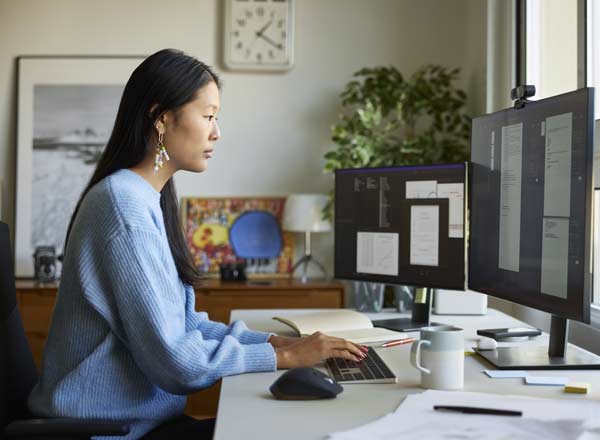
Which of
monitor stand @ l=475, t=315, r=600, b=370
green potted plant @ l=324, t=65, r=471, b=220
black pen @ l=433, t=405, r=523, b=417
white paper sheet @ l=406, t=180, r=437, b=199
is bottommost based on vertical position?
black pen @ l=433, t=405, r=523, b=417

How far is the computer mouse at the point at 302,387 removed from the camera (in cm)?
131

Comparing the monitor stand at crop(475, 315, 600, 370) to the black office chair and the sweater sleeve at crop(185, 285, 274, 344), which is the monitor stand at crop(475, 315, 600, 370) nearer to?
the sweater sleeve at crop(185, 285, 274, 344)

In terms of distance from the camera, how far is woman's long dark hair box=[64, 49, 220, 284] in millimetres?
1645

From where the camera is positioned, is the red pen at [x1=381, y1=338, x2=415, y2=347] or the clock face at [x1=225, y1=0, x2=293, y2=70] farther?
the clock face at [x1=225, y1=0, x2=293, y2=70]

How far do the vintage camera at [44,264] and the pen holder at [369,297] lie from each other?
6.46 ft

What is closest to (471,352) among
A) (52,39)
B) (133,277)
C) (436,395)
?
(436,395)

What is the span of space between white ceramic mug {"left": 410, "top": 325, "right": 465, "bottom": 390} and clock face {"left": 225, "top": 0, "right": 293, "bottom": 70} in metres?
2.98

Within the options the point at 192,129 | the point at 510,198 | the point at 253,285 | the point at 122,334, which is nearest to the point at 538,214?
the point at 510,198

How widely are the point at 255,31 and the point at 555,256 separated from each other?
9.70 feet

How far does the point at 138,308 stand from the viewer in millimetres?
1390

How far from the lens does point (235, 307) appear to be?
3740 millimetres

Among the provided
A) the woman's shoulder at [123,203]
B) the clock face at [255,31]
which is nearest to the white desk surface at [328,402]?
the woman's shoulder at [123,203]

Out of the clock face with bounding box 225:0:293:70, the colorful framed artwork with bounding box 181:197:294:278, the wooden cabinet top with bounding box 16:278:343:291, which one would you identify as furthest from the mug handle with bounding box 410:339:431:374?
the clock face with bounding box 225:0:293:70

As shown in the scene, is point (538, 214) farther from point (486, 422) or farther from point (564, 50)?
point (564, 50)
